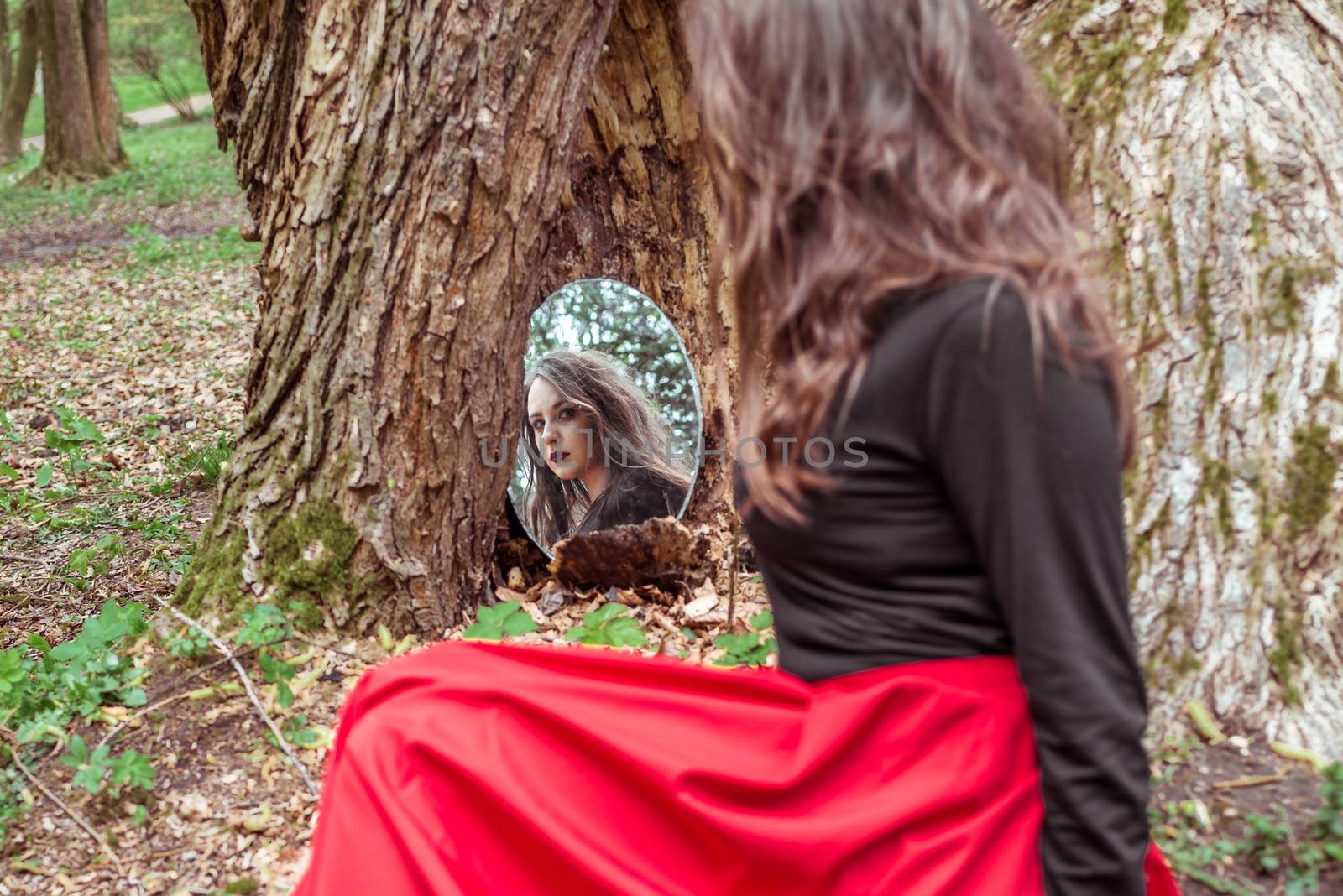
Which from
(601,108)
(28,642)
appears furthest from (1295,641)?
(28,642)

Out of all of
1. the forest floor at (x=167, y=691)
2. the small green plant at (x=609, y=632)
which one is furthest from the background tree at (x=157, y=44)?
the small green plant at (x=609, y=632)

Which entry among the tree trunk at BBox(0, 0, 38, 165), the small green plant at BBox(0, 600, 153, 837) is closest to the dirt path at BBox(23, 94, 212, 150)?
the tree trunk at BBox(0, 0, 38, 165)

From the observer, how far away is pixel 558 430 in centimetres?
396

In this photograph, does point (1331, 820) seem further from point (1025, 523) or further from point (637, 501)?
point (637, 501)

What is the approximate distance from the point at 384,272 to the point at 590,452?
1166 mm

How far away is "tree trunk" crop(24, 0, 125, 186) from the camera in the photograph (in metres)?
14.4

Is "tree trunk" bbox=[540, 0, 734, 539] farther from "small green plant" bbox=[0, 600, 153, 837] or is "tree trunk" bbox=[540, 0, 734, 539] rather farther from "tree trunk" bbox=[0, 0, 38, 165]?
"tree trunk" bbox=[0, 0, 38, 165]

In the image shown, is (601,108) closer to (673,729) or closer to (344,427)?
(344,427)

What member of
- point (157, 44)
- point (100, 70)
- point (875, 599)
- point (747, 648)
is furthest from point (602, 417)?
point (157, 44)

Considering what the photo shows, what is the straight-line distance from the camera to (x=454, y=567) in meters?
3.38

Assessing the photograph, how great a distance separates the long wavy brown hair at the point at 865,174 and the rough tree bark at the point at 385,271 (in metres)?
1.62

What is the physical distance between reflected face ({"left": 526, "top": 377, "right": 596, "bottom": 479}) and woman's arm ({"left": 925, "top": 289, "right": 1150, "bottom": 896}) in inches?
104

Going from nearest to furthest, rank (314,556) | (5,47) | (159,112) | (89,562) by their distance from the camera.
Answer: (314,556) → (89,562) → (5,47) → (159,112)

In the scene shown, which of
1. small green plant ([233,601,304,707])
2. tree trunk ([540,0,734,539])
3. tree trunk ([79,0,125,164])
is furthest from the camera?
tree trunk ([79,0,125,164])
